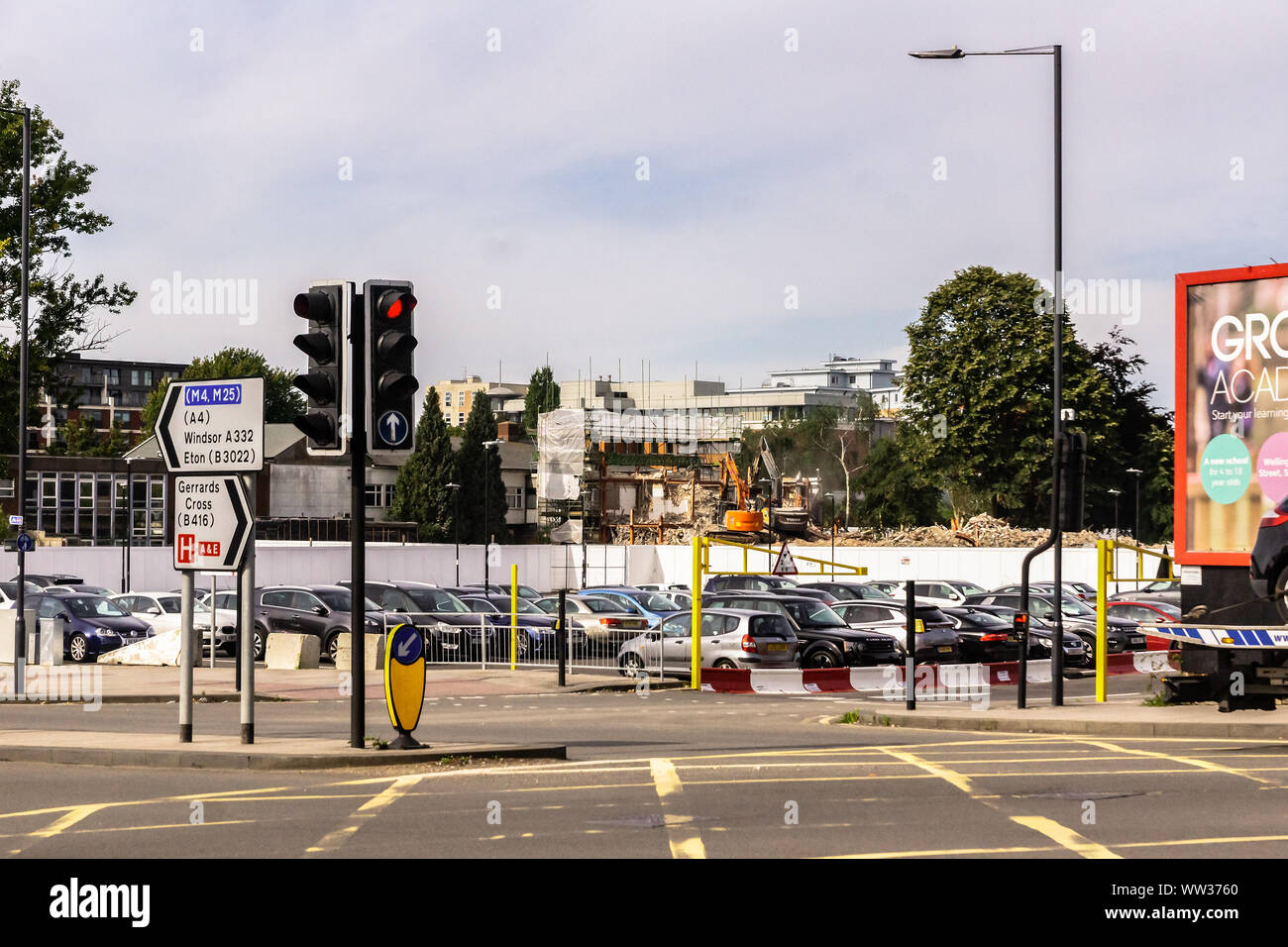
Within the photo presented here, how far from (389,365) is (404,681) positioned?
2978 millimetres

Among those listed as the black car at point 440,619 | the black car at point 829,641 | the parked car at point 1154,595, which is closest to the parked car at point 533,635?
the black car at point 440,619

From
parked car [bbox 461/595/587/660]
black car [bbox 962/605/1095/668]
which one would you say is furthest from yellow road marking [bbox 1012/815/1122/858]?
black car [bbox 962/605/1095/668]

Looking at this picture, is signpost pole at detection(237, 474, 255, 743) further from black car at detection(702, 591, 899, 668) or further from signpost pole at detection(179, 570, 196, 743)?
black car at detection(702, 591, 899, 668)

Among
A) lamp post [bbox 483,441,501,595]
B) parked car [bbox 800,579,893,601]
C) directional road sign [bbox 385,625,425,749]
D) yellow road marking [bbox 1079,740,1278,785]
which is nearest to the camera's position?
yellow road marking [bbox 1079,740,1278,785]

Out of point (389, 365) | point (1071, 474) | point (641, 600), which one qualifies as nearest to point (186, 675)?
point (389, 365)

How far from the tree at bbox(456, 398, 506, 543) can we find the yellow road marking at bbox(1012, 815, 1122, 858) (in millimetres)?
98565

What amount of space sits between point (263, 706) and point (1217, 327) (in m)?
13.9

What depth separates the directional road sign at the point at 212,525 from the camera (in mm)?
15164

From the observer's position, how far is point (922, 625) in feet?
100

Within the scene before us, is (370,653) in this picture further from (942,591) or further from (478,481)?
(478,481)

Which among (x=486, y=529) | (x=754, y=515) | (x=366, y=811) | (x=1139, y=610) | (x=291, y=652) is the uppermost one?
(x=754, y=515)

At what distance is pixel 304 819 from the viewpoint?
11.1 metres

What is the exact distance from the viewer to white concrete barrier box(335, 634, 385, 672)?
96.2 feet

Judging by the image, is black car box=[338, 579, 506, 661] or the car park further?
the car park
